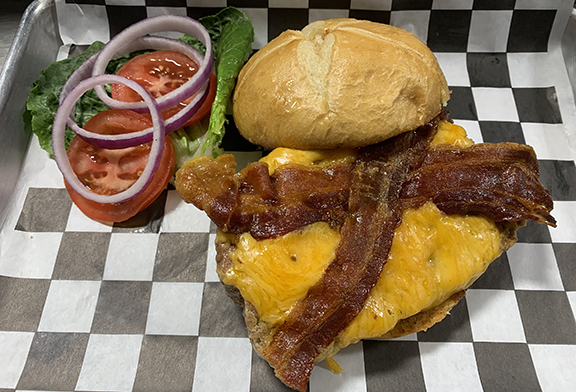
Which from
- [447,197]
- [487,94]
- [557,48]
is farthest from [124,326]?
[557,48]

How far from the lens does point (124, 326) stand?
2332 mm

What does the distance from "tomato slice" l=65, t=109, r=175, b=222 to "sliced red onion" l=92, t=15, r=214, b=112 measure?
119mm

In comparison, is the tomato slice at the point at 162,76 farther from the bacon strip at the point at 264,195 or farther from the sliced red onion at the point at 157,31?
the bacon strip at the point at 264,195

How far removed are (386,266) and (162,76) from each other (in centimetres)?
209

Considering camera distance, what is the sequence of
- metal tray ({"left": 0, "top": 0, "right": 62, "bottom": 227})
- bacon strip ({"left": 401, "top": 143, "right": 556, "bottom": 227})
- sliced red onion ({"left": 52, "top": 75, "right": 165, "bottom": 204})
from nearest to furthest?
bacon strip ({"left": 401, "top": 143, "right": 556, "bottom": 227})
sliced red onion ({"left": 52, "top": 75, "right": 165, "bottom": 204})
metal tray ({"left": 0, "top": 0, "right": 62, "bottom": 227})

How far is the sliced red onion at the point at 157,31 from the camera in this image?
8.72 feet

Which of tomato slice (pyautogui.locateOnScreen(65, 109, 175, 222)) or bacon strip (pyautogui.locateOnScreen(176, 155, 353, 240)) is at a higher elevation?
bacon strip (pyautogui.locateOnScreen(176, 155, 353, 240))

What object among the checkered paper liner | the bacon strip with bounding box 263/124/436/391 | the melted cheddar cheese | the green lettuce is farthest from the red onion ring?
the bacon strip with bounding box 263/124/436/391

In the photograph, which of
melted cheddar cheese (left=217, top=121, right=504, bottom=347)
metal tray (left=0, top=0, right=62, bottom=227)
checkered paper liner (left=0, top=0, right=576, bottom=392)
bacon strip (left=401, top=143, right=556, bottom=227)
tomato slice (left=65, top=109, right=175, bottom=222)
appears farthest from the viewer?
metal tray (left=0, top=0, right=62, bottom=227)

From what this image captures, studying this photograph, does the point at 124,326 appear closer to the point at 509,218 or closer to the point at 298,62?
the point at 298,62

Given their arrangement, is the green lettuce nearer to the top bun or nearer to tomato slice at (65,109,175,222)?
tomato slice at (65,109,175,222)

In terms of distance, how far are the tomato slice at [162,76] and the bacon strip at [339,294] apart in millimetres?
1495

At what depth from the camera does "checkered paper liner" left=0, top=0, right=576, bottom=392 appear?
220 centimetres

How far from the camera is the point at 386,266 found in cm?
188
